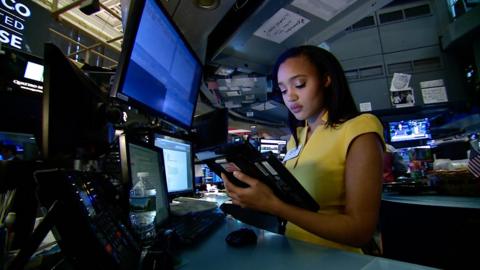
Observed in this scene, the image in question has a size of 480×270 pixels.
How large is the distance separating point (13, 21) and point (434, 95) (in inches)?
171

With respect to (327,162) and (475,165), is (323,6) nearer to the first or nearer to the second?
(327,162)

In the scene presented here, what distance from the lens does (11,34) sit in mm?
2316

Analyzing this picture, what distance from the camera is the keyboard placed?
2.06 ft

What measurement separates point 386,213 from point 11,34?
368 cm

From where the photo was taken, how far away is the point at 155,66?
89 cm

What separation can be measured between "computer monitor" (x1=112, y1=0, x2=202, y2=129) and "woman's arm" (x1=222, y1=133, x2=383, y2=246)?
407 mm

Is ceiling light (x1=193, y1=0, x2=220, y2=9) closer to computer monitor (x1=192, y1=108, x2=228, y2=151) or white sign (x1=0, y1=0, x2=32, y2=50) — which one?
computer monitor (x1=192, y1=108, x2=228, y2=151)

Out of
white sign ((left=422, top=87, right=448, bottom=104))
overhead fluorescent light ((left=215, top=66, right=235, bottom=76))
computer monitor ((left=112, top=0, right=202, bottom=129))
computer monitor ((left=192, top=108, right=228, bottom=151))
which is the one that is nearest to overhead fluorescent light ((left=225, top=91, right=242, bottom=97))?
overhead fluorescent light ((left=215, top=66, right=235, bottom=76))

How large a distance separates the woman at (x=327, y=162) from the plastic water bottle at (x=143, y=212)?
Answer: 0.21 metres

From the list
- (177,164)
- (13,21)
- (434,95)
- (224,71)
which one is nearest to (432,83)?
(434,95)

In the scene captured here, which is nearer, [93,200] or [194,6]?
[93,200]

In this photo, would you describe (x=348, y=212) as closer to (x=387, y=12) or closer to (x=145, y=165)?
(x=145, y=165)

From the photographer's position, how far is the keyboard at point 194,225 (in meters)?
0.63

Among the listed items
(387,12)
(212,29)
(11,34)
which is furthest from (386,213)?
(11,34)
